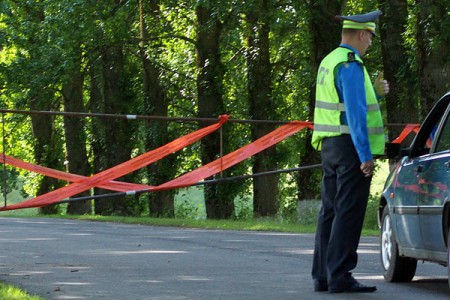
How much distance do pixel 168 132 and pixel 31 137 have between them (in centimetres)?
1375

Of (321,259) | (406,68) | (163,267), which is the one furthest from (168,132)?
(321,259)

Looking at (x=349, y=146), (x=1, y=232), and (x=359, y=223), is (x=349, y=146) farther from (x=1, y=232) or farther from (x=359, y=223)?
(x=1, y=232)

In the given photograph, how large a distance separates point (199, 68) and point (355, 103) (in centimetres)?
2602

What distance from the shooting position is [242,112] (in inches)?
1588

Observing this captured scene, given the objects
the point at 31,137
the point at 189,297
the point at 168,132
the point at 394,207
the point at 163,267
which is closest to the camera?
the point at 189,297

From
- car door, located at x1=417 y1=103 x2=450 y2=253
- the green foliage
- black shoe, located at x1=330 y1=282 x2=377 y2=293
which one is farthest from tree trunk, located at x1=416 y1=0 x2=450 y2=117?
the green foliage

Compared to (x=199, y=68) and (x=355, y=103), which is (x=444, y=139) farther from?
(x=199, y=68)

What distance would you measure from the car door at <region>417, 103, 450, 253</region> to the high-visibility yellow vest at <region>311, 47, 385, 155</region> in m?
0.41

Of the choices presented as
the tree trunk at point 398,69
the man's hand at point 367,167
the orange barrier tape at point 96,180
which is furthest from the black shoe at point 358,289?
the tree trunk at point 398,69

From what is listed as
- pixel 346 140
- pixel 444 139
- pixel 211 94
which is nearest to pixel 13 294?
pixel 346 140

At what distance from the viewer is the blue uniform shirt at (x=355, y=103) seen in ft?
33.3

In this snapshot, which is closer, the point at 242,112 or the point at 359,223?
the point at 359,223

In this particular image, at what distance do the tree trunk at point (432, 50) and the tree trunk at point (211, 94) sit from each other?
453 inches

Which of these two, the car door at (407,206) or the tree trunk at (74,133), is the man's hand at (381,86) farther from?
the tree trunk at (74,133)
